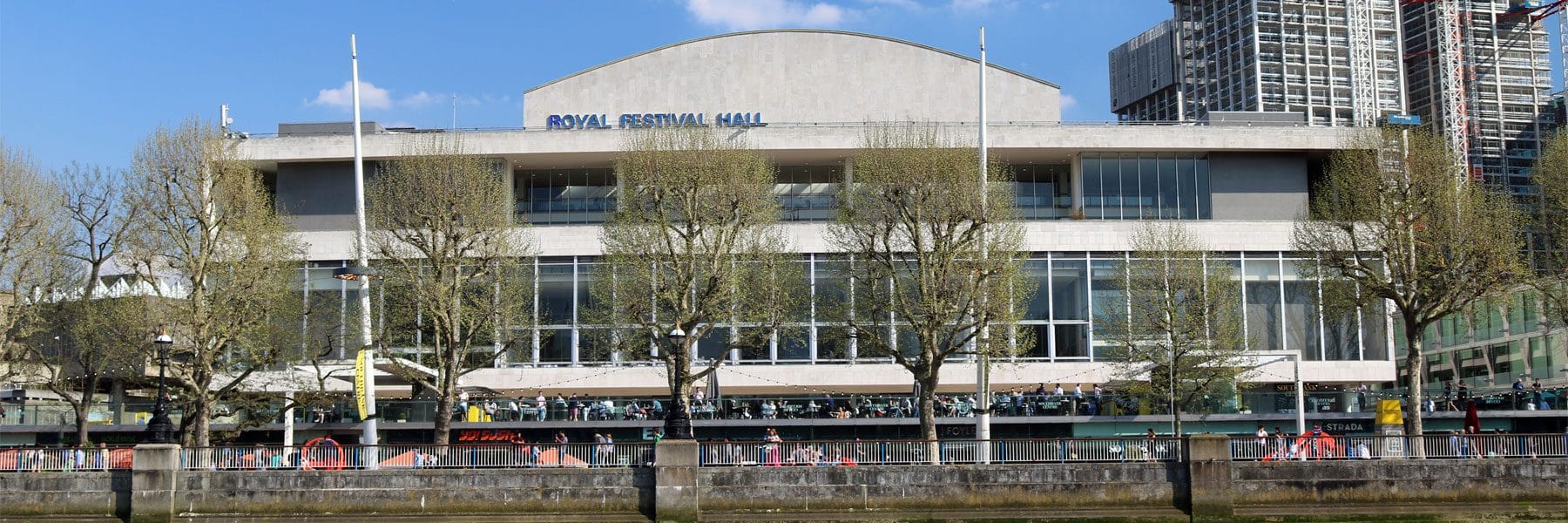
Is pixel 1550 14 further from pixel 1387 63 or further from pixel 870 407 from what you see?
pixel 870 407

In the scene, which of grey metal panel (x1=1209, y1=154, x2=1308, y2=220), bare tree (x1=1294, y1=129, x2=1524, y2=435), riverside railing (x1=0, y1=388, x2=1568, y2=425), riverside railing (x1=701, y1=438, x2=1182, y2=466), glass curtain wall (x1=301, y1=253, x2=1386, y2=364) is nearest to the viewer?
riverside railing (x1=701, y1=438, x2=1182, y2=466)

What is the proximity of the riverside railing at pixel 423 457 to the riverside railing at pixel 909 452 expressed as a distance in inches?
94.3

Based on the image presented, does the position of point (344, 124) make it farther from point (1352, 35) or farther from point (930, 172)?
point (1352, 35)

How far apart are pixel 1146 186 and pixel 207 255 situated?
1476 inches

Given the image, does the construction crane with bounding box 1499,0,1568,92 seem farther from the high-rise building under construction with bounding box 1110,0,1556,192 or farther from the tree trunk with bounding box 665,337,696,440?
the tree trunk with bounding box 665,337,696,440

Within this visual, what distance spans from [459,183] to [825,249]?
1644 centimetres

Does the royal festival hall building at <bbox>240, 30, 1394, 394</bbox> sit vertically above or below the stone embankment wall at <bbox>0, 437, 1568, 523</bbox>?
above

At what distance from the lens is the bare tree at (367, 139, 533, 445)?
151ft

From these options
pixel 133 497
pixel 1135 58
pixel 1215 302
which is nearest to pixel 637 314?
pixel 133 497

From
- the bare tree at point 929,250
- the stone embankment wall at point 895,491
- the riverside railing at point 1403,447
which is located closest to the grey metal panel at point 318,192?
the bare tree at point 929,250

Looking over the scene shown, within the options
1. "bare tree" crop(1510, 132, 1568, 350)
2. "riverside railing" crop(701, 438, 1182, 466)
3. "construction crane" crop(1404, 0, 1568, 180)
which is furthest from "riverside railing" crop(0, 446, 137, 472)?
"construction crane" crop(1404, 0, 1568, 180)

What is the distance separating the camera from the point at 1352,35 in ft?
A: 499

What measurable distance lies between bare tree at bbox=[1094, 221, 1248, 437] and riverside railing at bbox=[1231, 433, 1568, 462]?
963 centimetres

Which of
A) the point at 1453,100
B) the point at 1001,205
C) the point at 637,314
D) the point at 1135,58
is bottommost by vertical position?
the point at 637,314
